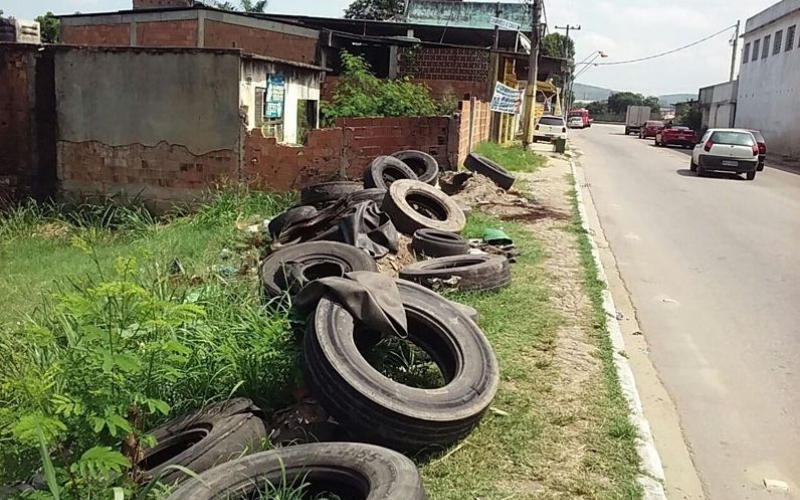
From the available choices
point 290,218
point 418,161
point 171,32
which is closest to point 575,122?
point 171,32

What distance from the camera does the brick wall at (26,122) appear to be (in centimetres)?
1391

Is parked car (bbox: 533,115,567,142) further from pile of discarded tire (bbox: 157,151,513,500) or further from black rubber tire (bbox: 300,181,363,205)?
pile of discarded tire (bbox: 157,151,513,500)

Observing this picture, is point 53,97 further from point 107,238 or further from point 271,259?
point 271,259

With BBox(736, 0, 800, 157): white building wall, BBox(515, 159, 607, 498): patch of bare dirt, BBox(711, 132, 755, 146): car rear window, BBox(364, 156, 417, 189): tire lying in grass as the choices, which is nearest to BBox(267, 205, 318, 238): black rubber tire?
BBox(364, 156, 417, 189): tire lying in grass

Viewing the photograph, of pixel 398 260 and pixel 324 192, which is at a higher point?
pixel 324 192

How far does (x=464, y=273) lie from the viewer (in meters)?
7.38

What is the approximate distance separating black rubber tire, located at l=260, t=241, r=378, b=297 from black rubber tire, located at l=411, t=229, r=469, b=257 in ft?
5.62

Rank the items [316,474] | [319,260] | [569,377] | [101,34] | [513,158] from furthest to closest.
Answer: [101,34], [513,158], [319,260], [569,377], [316,474]

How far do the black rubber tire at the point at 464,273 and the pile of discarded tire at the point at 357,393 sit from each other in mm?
12

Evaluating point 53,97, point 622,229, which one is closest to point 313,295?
point 622,229

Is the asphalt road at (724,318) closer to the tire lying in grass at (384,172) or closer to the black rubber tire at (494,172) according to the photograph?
the black rubber tire at (494,172)

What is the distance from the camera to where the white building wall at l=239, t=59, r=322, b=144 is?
13281 millimetres

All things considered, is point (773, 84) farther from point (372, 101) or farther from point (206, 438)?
point (206, 438)

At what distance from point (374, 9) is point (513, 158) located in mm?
34913
